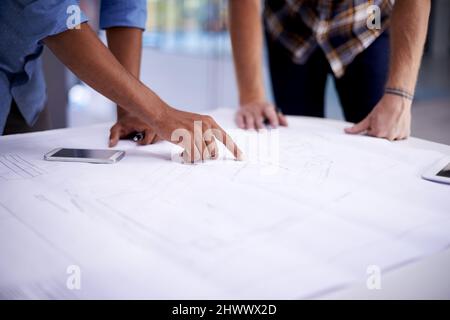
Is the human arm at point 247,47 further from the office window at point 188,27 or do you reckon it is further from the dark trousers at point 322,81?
the office window at point 188,27

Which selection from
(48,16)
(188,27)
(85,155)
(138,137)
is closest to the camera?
(48,16)

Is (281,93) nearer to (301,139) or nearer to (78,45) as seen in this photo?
(301,139)

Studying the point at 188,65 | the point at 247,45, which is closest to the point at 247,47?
the point at 247,45

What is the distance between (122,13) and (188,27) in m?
3.12

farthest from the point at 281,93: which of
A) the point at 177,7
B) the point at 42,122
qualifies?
the point at 177,7

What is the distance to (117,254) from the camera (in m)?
0.52

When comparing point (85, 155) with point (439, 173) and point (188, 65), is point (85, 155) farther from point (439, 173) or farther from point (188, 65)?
point (188, 65)

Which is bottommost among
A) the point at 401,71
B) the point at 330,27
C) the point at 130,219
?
the point at 130,219

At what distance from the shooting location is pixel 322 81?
1395mm

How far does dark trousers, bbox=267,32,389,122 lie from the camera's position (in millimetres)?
1285

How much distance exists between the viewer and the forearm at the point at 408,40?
3.60 ft

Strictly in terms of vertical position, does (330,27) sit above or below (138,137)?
above

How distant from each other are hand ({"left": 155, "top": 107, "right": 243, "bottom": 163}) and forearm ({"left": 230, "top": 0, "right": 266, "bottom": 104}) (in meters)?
0.44

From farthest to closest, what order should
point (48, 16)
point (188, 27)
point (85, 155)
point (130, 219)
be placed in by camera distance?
point (188, 27) < point (85, 155) < point (48, 16) < point (130, 219)
